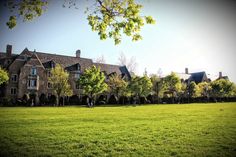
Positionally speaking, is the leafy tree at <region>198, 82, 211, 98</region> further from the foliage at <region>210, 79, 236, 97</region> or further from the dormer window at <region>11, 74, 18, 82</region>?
the dormer window at <region>11, 74, 18, 82</region>

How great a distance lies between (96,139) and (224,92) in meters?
72.0

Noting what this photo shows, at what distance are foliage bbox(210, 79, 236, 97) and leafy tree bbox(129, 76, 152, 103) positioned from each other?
29.3m

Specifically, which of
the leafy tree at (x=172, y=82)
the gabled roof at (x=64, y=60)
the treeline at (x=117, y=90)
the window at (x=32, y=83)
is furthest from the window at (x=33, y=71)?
the leafy tree at (x=172, y=82)

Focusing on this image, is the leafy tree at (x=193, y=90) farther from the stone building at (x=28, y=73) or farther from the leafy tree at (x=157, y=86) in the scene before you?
the stone building at (x=28, y=73)

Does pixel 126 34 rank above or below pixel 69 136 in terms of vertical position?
above

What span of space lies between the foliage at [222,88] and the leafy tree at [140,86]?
2930 cm

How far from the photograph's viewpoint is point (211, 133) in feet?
27.4

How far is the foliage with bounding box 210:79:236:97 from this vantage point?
2576 inches

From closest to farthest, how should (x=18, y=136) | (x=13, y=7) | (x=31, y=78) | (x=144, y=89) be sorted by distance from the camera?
1. (x=13, y=7)
2. (x=18, y=136)
3. (x=31, y=78)
4. (x=144, y=89)

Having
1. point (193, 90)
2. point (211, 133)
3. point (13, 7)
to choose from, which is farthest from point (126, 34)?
point (193, 90)

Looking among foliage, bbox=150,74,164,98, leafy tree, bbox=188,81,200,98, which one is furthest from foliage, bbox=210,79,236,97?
foliage, bbox=150,74,164,98

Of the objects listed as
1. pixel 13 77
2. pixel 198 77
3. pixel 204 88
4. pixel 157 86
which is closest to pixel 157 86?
pixel 157 86

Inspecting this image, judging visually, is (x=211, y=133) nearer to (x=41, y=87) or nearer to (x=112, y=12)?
(x=112, y=12)

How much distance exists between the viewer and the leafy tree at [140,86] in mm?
48844
